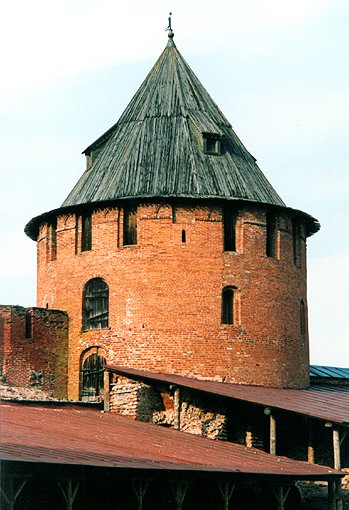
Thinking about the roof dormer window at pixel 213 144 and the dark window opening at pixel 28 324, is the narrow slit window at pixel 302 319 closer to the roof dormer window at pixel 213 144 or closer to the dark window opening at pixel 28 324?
the roof dormer window at pixel 213 144

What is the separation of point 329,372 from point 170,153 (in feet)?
32.5

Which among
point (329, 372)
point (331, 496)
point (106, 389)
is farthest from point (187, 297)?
point (329, 372)

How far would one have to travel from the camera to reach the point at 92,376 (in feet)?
114

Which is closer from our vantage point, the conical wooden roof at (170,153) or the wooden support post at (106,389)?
the wooden support post at (106,389)

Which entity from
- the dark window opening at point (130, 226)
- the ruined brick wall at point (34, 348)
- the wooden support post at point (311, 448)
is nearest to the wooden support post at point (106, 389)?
the ruined brick wall at point (34, 348)

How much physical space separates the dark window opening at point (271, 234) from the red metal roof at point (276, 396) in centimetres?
395

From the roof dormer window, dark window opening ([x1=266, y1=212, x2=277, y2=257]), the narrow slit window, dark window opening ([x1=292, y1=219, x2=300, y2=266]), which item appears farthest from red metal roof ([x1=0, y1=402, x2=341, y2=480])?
the roof dormer window

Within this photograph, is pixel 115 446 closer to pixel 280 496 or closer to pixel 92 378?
pixel 280 496

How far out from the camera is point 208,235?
113ft


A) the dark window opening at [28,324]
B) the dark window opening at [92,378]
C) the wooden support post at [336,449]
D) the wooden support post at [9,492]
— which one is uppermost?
the dark window opening at [28,324]

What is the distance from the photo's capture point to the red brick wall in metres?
33.8

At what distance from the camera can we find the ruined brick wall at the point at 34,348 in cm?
3438

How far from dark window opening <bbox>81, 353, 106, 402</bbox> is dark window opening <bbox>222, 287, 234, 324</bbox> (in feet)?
11.6

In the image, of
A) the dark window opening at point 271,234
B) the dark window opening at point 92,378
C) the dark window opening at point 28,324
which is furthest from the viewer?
the dark window opening at point 271,234
